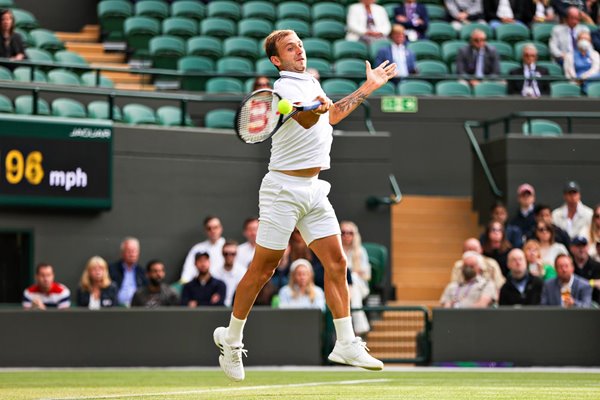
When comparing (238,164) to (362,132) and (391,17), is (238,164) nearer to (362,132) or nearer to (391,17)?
(362,132)

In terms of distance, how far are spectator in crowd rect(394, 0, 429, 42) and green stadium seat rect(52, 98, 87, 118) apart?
6658 mm

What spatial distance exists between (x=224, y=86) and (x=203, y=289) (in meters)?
5.07

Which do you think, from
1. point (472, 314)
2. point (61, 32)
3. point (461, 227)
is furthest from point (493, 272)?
point (61, 32)

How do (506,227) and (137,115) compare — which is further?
(137,115)

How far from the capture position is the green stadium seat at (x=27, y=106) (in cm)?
1561

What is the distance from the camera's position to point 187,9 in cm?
2073

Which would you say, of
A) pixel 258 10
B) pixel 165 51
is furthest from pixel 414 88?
pixel 165 51

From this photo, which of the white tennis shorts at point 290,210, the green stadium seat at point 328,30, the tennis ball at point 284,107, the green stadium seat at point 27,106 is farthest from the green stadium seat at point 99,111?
the tennis ball at point 284,107

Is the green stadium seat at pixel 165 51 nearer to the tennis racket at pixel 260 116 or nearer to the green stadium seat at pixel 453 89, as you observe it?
the green stadium seat at pixel 453 89

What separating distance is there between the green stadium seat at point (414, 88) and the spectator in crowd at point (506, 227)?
10.8 ft

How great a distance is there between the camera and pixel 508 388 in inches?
363

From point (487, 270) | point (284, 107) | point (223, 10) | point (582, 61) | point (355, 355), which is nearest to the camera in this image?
point (284, 107)

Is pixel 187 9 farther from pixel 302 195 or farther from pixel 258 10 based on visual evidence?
pixel 302 195

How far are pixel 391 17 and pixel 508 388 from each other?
12876 mm
